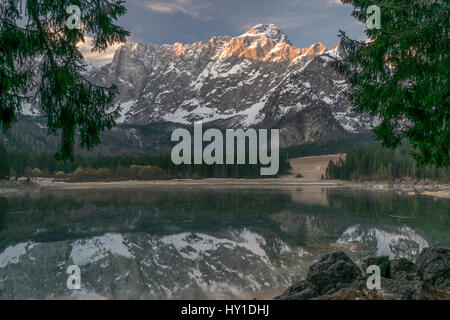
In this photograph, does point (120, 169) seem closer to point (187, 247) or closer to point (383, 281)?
point (187, 247)

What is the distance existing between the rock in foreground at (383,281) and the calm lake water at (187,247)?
187 centimetres

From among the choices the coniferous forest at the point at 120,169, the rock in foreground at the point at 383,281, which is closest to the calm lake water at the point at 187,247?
the rock in foreground at the point at 383,281

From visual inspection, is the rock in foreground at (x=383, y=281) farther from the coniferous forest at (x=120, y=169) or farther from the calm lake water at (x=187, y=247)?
the coniferous forest at (x=120, y=169)

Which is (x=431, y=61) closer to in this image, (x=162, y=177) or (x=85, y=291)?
(x=85, y=291)

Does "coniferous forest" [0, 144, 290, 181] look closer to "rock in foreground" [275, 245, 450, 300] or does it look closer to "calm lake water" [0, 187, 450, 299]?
"calm lake water" [0, 187, 450, 299]

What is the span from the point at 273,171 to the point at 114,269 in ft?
346

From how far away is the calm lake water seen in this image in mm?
11633

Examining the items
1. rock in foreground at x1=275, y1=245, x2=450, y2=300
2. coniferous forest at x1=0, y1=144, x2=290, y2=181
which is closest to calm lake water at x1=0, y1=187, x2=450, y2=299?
rock in foreground at x1=275, y1=245, x2=450, y2=300

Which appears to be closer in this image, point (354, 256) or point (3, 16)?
point (3, 16)

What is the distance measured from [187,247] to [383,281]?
1202cm

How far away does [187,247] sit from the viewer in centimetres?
1794

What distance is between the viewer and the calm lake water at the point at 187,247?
11.6 meters
